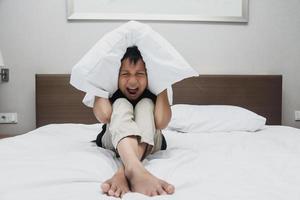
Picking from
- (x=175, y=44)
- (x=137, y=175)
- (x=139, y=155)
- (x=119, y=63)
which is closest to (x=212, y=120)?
(x=175, y=44)

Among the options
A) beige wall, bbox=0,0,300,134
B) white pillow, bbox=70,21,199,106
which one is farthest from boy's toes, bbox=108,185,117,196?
beige wall, bbox=0,0,300,134

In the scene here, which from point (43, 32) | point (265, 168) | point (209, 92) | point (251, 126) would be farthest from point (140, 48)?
point (43, 32)

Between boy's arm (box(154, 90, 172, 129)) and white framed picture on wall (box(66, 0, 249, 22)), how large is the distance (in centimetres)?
117

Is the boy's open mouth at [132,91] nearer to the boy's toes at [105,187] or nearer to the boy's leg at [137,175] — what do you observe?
the boy's leg at [137,175]

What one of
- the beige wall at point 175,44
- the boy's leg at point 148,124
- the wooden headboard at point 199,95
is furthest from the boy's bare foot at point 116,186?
the beige wall at point 175,44

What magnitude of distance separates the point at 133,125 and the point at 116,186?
1.02ft

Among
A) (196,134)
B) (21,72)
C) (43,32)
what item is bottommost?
(196,134)

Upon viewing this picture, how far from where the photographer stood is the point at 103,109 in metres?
1.28

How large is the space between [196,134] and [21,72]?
130 centimetres

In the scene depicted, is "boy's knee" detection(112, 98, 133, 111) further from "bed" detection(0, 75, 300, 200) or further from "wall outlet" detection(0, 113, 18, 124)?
"wall outlet" detection(0, 113, 18, 124)

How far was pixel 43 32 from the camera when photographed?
7.66 ft

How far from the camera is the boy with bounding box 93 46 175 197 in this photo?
0.88m

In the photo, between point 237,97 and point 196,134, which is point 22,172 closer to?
point 196,134

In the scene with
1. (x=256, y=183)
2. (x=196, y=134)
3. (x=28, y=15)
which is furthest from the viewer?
(x=28, y=15)
